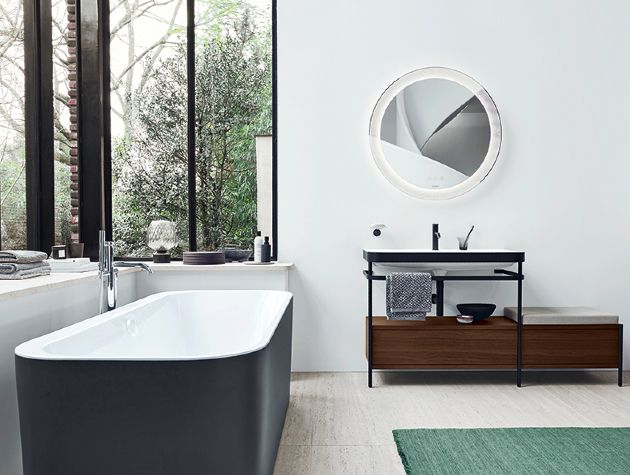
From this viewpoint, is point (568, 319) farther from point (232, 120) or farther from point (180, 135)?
point (180, 135)

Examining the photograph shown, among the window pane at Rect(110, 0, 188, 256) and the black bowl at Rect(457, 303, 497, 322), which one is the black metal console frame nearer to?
the black bowl at Rect(457, 303, 497, 322)

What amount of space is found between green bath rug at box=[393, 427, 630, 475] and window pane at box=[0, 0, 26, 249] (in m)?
2.72

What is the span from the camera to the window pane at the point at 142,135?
4.71 m

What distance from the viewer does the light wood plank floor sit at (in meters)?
2.74

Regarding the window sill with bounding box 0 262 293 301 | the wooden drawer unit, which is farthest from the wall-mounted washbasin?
the window sill with bounding box 0 262 293 301

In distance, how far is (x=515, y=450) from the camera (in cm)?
275

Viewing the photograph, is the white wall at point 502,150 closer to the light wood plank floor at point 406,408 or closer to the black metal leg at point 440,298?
the black metal leg at point 440,298

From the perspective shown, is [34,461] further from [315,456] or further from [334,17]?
[334,17]

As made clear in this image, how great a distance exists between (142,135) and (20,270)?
2.09m

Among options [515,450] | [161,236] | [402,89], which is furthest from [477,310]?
[161,236]

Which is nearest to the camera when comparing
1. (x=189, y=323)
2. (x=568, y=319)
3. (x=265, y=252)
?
(x=189, y=323)

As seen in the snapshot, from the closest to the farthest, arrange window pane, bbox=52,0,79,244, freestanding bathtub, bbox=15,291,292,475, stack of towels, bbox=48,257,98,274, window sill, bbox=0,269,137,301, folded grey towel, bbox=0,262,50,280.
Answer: freestanding bathtub, bbox=15,291,292,475 < window sill, bbox=0,269,137,301 < folded grey towel, bbox=0,262,50,280 < stack of towels, bbox=48,257,98,274 < window pane, bbox=52,0,79,244

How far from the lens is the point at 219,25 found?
501 cm

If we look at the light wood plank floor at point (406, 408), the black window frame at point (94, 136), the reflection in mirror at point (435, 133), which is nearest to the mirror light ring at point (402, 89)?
the reflection in mirror at point (435, 133)
